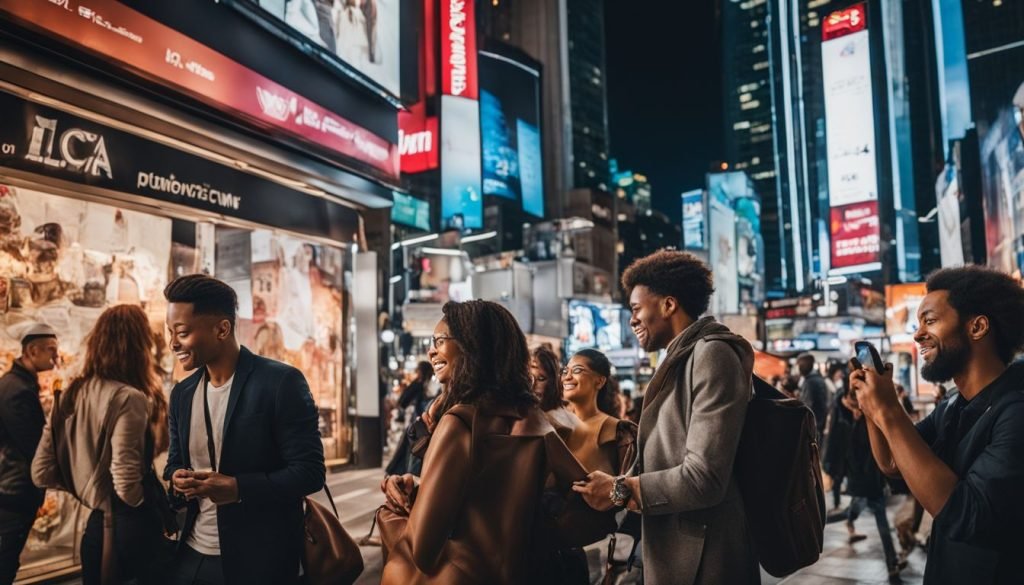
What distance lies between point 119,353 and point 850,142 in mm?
50715

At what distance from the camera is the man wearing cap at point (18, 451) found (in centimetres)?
446

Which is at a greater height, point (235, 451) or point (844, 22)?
point (844, 22)

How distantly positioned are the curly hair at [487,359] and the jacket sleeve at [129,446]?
2.14 metres

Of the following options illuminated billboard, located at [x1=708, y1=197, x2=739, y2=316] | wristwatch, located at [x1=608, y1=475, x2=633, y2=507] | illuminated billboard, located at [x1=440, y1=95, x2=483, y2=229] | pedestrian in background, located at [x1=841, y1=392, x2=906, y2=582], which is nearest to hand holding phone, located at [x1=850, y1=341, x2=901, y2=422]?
wristwatch, located at [x1=608, y1=475, x2=633, y2=507]

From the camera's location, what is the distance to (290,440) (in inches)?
113

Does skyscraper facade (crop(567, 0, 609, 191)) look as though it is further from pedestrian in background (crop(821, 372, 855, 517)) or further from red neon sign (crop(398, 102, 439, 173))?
pedestrian in background (crop(821, 372, 855, 517))

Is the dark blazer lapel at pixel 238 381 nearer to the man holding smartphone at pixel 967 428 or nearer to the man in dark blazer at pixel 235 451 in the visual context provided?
the man in dark blazer at pixel 235 451

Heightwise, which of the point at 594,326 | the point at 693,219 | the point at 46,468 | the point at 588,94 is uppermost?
the point at 588,94

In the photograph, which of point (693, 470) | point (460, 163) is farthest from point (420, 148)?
point (693, 470)

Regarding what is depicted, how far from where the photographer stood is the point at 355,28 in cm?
1130

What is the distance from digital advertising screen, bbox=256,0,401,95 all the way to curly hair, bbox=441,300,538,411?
26.7 feet

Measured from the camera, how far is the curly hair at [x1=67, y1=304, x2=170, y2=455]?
4.18 meters

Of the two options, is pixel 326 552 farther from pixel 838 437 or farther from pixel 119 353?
pixel 838 437

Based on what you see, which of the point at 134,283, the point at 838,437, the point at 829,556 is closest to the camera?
the point at 829,556
